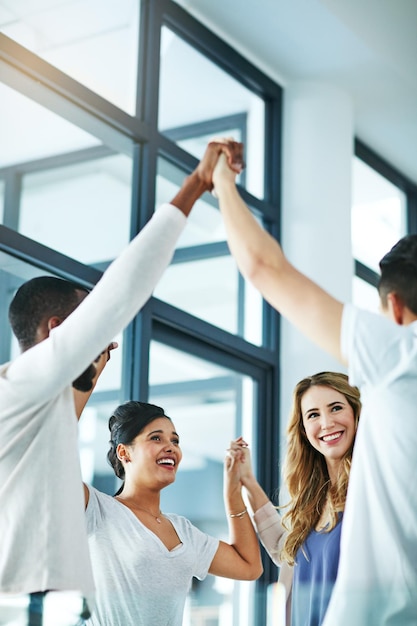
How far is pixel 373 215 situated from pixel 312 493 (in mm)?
3328

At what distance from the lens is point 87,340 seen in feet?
5.21

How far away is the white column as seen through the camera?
4.86 metres

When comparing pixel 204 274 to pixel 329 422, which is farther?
pixel 204 274

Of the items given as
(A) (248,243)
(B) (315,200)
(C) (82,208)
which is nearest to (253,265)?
(A) (248,243)

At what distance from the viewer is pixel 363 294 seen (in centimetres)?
546

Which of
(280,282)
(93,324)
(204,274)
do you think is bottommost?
(93,324)

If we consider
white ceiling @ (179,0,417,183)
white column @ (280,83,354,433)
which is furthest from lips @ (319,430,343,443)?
white ceiling @ (179,0,417,183)

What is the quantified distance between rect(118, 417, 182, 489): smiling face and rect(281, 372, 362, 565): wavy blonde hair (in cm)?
31

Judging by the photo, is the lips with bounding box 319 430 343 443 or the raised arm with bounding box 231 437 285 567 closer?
the lips with bounding box 319 430 343 443

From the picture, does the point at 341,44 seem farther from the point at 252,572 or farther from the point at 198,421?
the point at 252,572

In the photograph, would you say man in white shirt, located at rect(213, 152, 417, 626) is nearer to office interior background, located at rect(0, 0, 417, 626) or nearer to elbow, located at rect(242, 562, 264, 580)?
elbow, located at rect(242, 562, 264, 580)

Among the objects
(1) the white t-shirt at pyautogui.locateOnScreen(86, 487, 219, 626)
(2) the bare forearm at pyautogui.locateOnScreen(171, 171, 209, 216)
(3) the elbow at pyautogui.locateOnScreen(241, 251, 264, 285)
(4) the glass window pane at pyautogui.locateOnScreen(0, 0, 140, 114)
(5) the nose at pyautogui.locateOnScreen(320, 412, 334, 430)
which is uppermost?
(4) the glass window pane at pyautogui.locateOnScreen(0, 0, 140, 114)

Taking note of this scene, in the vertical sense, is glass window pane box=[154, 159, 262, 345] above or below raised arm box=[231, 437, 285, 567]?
above

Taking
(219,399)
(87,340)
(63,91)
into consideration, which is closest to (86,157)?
(63,91)
